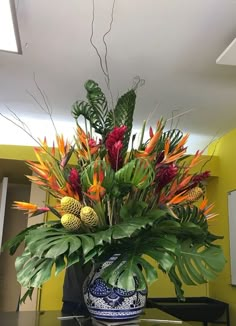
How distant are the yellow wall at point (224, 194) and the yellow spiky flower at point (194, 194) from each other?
292 cm

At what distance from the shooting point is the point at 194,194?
1.29 m

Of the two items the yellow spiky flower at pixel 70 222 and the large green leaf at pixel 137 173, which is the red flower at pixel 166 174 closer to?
the large green leaf at pixel 137 173

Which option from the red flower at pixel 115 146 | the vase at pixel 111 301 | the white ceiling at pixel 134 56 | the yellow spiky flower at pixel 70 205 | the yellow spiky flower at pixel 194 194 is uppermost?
the white ceiling at pixel 134 56

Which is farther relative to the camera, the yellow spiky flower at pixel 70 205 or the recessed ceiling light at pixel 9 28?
the recessed ceiling light at pixel 9 28

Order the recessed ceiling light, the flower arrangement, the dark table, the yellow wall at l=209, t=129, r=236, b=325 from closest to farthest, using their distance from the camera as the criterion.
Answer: the flower arrangement < the dark table < the recessed ceiling light < the yellow wall at l=209, t=129, r=236, b=325

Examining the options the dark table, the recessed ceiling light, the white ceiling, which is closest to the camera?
the dark table

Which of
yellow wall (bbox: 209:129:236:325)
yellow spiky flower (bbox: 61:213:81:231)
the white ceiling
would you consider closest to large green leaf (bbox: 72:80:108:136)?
yellow spiky flower (bbox: 61:213:81:231)

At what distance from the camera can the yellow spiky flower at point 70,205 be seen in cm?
116

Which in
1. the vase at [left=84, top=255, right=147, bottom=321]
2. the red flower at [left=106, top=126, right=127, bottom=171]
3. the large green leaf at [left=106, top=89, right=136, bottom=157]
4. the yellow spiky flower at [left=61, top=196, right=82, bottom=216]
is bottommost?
the vase at [left=84, top=255, right=147, bottom=321]

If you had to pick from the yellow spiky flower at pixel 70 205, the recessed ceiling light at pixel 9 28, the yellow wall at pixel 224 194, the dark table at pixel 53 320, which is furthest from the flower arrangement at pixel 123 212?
the yellow wall at pixel 224 194

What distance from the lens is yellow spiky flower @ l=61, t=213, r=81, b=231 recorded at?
1148 mm

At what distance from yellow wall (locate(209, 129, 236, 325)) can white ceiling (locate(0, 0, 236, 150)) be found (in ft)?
1.52

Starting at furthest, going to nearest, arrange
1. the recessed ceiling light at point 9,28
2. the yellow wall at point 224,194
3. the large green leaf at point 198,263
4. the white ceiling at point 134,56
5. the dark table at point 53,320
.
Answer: the yellow wall at point 224,194, the white ceiling at point 134,56, the recessed ceiling light at point 9,28, the dark table at point 53,320, the large green leaf at point 198,263

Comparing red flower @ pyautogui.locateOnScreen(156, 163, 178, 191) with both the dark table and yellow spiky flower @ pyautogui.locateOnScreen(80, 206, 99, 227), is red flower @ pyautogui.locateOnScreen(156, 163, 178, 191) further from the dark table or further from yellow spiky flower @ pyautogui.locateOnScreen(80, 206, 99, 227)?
the dark table
